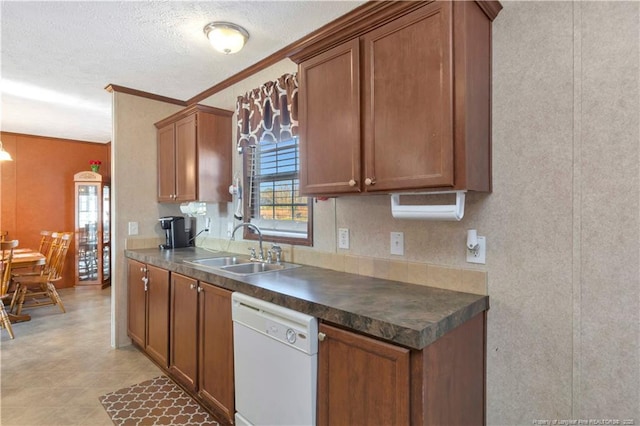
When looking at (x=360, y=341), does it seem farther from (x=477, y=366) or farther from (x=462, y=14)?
(x=462, y=14)

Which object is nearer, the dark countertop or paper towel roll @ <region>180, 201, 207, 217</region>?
the dark countertop

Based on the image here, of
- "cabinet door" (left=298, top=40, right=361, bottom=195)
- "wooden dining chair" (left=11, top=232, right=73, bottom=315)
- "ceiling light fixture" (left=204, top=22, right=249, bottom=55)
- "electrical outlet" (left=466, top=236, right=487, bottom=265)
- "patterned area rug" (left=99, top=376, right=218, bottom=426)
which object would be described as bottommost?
"patterned area rug" (left=99, top=376, right=218, bottom=426)

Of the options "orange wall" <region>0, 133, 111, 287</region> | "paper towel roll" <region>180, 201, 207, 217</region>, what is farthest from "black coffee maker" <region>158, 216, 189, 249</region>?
"orange wall" <region>0, 133, 111, 287</region>

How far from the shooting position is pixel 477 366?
4.93 feet

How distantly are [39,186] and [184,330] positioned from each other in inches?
186

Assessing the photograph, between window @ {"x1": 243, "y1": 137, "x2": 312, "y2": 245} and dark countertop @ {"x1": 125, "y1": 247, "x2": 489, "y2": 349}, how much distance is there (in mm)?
436

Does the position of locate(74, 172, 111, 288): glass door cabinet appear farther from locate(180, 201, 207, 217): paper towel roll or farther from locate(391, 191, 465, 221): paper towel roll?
locate(391, 191, 465, 221): paper towel roll

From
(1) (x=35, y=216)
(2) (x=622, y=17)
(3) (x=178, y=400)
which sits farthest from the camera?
(1) (x=35, y=216)

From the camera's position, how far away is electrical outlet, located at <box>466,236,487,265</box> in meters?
1.57

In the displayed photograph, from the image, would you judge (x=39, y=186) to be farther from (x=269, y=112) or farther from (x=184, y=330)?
(x=269, y=112)

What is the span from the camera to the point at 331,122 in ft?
5.83

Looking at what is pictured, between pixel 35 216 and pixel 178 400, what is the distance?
15.4 ft

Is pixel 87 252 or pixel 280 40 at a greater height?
pixel 280 40

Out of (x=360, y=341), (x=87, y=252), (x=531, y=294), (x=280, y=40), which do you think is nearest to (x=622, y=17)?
(x=531, y=294)
